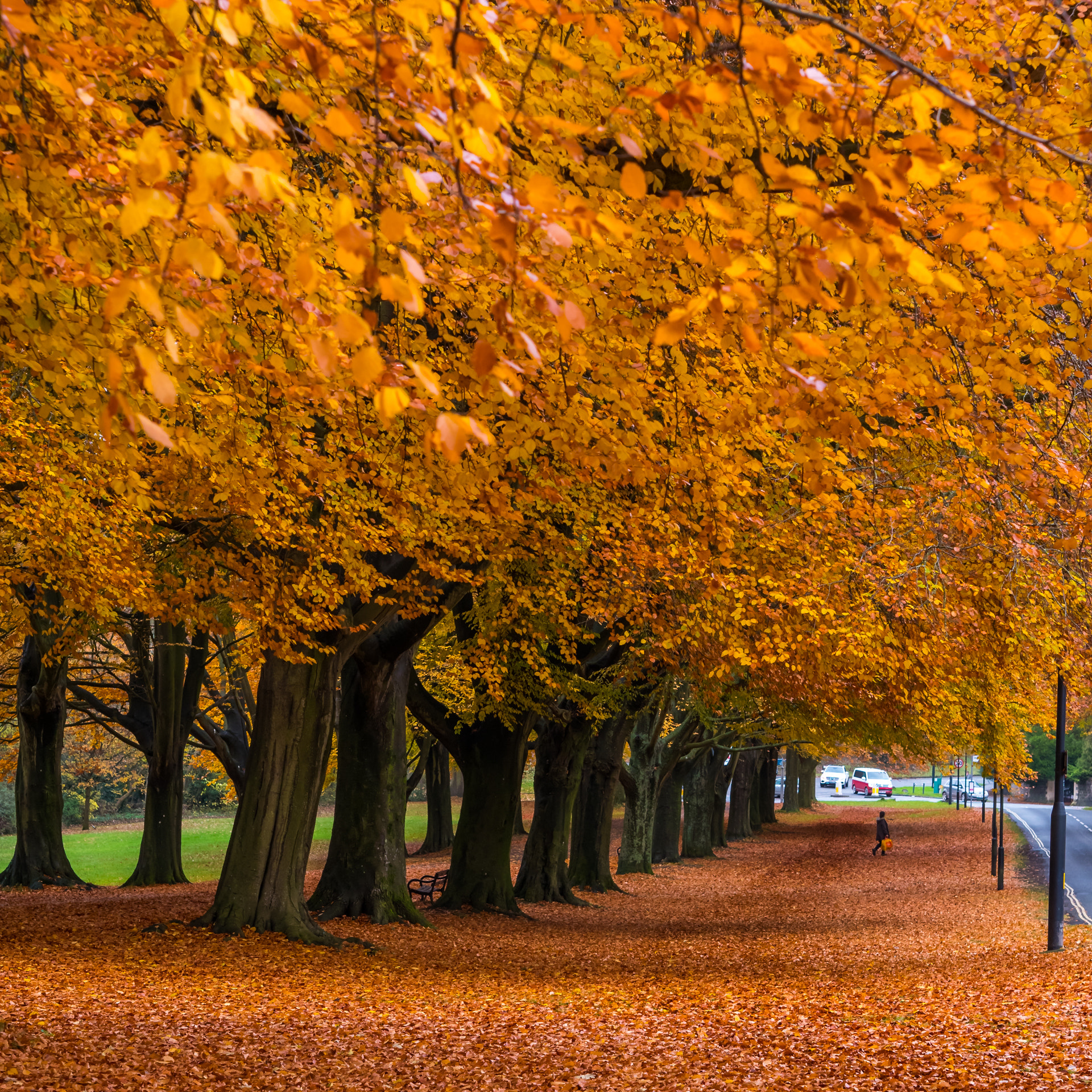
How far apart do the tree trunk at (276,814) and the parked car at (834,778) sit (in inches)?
4005

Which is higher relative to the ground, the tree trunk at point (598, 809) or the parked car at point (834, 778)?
the tree trunk at point (598, 809)

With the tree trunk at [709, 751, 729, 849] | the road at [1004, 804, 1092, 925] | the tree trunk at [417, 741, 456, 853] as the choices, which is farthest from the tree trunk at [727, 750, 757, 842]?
the tree trunk at [417, 741, 456, 853]

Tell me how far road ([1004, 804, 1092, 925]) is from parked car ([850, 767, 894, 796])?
22.7 m

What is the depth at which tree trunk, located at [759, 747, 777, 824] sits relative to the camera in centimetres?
5412

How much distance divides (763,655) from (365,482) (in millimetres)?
5362

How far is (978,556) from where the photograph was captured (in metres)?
12.4

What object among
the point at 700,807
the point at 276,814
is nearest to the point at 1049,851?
the point at 700,807

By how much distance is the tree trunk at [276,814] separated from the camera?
14.3m

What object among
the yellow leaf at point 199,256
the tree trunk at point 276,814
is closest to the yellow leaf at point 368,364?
the yellow leaf at point 199,256

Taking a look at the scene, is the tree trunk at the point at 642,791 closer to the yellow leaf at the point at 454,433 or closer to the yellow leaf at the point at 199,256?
the yellow leaf at the point at 454,433

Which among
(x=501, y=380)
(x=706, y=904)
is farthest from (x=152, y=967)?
(x=706, y=904)

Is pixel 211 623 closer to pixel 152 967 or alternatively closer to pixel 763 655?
pixel 152 967

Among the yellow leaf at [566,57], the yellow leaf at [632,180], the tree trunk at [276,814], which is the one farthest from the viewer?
the tree trunk at [276,814]

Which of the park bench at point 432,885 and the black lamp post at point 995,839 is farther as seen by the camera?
the black lamp post at point 995,839
